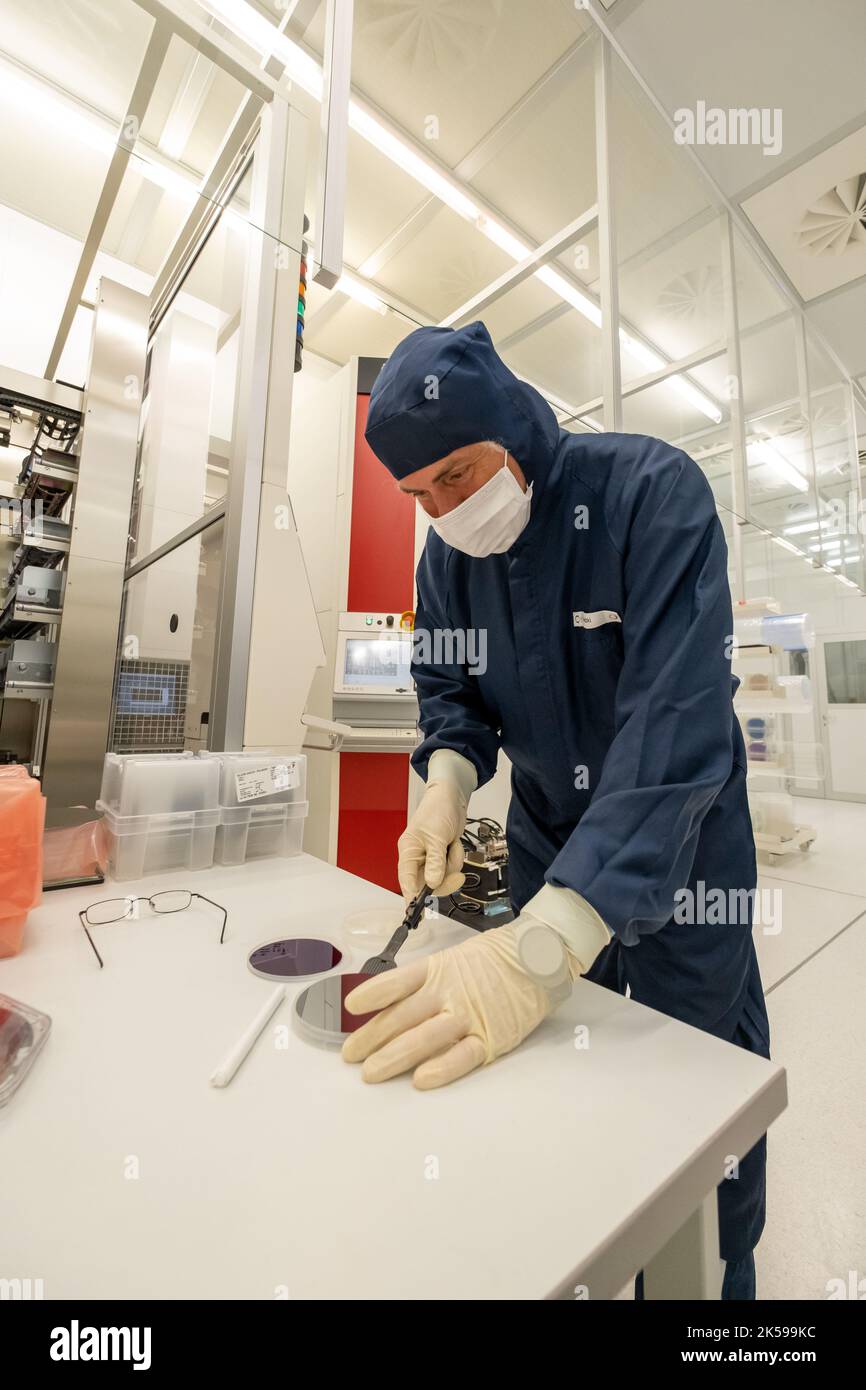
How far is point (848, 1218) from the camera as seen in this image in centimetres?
108

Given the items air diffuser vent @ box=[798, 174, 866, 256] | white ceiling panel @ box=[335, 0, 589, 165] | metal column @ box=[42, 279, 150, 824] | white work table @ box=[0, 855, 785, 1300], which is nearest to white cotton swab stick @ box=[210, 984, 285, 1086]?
white work table @ box=[0, 855, 785, 1300]

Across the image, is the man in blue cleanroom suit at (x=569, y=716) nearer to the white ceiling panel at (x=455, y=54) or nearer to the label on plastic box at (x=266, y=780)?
the label on plastic box at (x=266, y=780)

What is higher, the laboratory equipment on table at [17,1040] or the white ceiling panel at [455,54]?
the white ceiling panel at [455,54]

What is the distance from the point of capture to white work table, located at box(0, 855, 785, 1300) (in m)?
0.30

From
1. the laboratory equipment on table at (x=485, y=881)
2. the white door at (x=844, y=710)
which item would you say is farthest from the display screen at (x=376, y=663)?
the white door at (x=844, y=710)

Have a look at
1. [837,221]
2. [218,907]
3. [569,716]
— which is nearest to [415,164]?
[837,221]

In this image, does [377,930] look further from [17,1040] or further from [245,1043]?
[17,1040]

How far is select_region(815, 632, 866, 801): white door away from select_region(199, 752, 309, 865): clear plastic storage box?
7.30 meters

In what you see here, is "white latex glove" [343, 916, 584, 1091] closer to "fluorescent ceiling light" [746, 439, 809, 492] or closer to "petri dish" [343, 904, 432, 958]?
"petri dish" [343, 904, 432, 958]

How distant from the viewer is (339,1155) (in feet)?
1.22

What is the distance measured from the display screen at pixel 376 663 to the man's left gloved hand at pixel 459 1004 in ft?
6.42

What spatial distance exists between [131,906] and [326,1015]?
1.37 feet

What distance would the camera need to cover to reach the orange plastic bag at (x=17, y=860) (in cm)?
62
